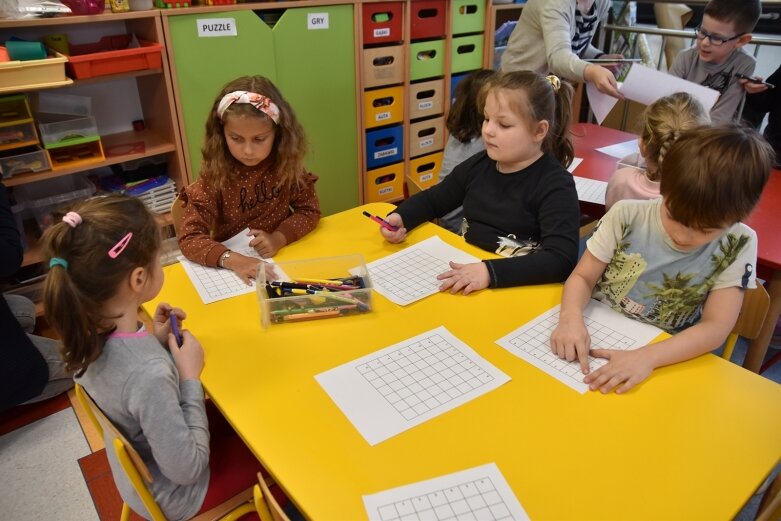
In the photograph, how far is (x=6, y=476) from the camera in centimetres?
166

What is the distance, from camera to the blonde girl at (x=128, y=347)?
2.86 feet

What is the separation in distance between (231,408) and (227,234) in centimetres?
82

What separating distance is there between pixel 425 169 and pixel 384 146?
39 centimetres

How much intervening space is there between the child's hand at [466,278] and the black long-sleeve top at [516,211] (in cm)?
2

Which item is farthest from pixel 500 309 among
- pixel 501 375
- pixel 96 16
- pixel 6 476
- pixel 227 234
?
pixel 96 16

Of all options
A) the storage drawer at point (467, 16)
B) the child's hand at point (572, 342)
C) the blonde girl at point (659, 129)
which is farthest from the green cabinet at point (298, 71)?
the child's hand at point (572, 342)

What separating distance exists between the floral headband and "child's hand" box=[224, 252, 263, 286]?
0.41 m

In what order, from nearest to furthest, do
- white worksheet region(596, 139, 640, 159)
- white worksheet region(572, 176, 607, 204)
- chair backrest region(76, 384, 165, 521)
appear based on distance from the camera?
chair backrest region(76, 384, 165, 521) < white worksheet region(572, 176, 607, 204) < white worksheet region(596, 139, 640, 159)

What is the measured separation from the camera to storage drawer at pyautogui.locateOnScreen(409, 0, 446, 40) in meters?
2.98

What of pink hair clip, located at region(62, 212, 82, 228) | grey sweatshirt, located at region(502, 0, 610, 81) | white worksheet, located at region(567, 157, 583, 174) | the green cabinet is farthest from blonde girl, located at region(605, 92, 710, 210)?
the green cabinet

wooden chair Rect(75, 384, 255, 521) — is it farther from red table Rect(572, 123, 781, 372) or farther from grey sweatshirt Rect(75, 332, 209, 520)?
red table Rect(572, 123, 781, 372)

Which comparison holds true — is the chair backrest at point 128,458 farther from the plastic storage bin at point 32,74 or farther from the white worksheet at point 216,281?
the plastic storage bin at point 32,74

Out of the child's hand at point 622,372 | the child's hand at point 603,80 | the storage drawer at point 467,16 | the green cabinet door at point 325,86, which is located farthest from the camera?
the storage drawer at point 467,16

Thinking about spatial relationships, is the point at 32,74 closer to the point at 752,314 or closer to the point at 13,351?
the point at 13,351
